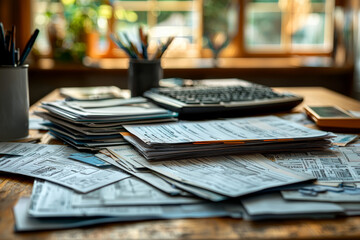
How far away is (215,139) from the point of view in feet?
2.46

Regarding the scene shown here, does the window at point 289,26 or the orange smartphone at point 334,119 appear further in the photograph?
the window at point 289,26

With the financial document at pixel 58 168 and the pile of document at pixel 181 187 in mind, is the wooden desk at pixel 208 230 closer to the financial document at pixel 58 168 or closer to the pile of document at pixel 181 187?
the pile of document at pixel 181 187

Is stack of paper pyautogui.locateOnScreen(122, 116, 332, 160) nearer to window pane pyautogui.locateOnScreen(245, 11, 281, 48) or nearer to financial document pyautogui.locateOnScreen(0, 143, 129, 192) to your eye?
financial document pyautogui.locateOnScreen(0, 143, 129, 192)

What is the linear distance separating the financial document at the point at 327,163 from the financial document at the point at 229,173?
33 millimetres

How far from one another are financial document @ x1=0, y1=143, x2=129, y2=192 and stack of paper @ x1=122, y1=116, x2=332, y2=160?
9 cm

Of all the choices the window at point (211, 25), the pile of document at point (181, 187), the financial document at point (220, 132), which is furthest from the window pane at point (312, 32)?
the pile of document at point (181, 187)

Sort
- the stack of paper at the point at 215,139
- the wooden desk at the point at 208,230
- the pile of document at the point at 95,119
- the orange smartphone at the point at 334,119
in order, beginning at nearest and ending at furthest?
the wooden desk at the point at 208,230
the stack of paper at the point at 215,139
the pile of document at the point at 95,119
the orange smartphone at the point at 334,119

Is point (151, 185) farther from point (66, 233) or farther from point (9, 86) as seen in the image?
point (9, 86)

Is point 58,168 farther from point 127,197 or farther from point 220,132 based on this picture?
point 220,132

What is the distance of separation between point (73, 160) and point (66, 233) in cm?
28

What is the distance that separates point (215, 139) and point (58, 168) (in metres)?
0.27

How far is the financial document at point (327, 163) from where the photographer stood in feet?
2.14

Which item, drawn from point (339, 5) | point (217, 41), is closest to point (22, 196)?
point (217, 41)

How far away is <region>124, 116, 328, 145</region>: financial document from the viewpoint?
754 mm
